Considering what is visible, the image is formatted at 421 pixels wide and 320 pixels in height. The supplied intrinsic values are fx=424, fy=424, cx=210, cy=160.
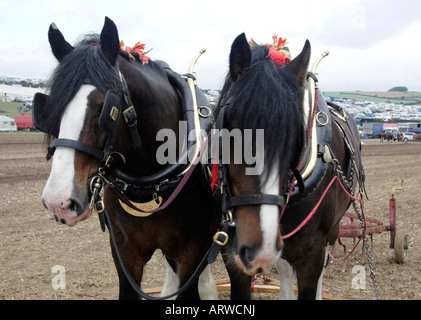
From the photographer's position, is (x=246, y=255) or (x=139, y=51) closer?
(x=246, y=255)

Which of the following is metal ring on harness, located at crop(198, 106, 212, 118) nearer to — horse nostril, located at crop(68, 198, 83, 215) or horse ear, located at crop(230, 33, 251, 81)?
horse ear, located at crop(230, 33, 251, 81)

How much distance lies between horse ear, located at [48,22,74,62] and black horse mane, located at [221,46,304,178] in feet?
A: 3.43

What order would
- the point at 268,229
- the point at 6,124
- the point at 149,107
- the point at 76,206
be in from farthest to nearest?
the point at 6,124 < the point at 149,107 < the point at 76,206 < the point at 268,229

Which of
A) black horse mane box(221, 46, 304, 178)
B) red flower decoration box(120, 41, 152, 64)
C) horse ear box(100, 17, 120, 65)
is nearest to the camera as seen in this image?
black horse mane box(221, 46, 304, 178)

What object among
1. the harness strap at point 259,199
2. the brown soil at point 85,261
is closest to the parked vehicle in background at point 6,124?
the brown soil at point 85,261

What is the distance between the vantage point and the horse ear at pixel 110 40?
7.85 feet

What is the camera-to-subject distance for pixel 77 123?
213 centimetres

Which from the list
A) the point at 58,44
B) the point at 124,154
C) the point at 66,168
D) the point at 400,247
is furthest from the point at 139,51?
the point at 400,247

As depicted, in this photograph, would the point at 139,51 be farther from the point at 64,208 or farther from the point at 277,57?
the point at 64,208

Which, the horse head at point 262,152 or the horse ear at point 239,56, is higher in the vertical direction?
the horse ear at point 239,56

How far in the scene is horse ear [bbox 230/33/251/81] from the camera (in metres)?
2.17

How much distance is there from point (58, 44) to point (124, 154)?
0.75 metres

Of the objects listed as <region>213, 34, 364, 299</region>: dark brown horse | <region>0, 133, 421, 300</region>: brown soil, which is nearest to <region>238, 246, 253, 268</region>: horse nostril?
<region>213, 34, 364, 299</region>: dark brown horse

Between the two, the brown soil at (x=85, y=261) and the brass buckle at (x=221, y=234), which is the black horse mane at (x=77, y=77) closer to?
the brass buckle at (x=221, y=234)
